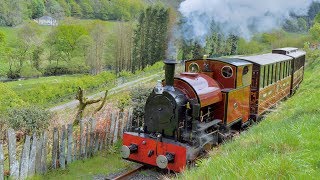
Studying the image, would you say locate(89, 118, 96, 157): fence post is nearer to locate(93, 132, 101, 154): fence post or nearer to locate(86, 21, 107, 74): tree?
locate(93, 132, 101, 154): fence post

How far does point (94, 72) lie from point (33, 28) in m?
18.5

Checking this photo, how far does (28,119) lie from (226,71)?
6.21 m

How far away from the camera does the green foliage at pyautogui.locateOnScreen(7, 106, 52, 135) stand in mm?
11336

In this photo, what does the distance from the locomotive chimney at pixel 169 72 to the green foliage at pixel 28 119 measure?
4.41m

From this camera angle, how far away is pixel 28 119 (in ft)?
37.7

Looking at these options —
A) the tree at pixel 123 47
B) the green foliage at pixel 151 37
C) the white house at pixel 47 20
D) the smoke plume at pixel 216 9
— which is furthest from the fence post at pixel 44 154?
the white house at pixel 47 20

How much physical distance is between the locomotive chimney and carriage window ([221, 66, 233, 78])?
229 centimetres

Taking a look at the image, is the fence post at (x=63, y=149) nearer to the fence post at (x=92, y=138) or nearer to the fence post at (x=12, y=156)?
the fence post at (x=92, y=138)

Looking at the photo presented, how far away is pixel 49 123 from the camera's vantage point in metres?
12.3

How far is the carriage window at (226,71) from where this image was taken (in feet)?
37.4

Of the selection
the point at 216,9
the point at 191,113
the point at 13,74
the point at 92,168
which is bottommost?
the point at 13,74

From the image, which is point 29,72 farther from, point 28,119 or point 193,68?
point 193,68

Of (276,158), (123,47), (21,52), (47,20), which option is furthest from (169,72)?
(47,20)

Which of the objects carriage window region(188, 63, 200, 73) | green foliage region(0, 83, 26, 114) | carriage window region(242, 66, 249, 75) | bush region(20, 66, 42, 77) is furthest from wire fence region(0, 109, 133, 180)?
bush region(20, 66, 42, 77)
